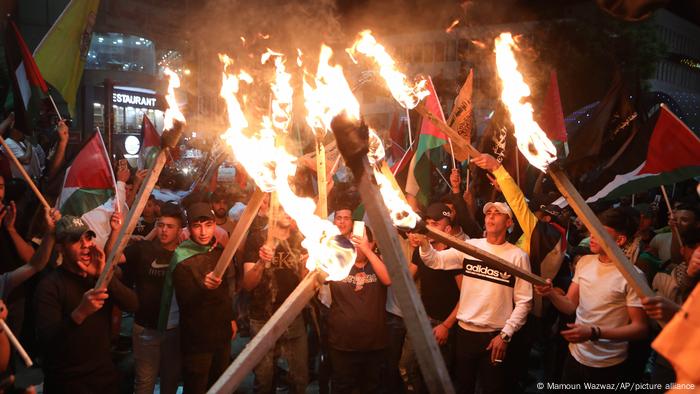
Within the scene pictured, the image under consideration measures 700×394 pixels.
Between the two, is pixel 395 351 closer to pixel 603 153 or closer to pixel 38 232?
pixel 603 153

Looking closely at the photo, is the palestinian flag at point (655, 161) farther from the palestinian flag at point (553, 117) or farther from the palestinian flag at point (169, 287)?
the palestinian flag at point (169, 287)

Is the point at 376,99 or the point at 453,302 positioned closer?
the point at 453,302

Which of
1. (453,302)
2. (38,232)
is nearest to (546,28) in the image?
(453,302)

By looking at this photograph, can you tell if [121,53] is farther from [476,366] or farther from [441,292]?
[476,366]

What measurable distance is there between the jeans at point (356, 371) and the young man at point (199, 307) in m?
1.22

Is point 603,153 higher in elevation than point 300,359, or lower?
higher

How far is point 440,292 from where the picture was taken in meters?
6.05

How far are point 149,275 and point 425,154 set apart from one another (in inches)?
165

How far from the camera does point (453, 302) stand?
6.04 metres

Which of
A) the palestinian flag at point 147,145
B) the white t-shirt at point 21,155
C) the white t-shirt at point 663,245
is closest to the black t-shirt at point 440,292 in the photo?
the white t-shirt at point 663,245

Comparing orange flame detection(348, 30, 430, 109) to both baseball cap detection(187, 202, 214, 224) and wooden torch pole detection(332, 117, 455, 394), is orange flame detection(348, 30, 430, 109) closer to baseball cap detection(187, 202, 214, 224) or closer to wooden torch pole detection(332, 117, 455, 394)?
wooden torch pole detection(332, 117, 455, 394)

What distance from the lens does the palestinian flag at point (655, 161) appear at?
561cm

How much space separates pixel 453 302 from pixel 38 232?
17.0 feet

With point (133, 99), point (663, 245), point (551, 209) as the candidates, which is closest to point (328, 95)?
point (551, 209)
